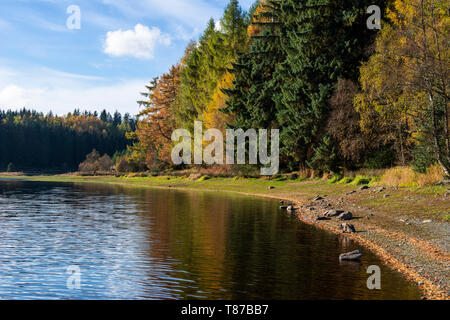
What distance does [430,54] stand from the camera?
27.5 metres

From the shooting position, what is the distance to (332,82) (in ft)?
152

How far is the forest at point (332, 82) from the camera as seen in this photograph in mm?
29453

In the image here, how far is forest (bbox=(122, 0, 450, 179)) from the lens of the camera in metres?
29.5

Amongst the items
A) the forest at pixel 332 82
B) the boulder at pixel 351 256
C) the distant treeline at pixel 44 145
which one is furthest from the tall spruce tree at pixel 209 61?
the distant treeline at pixel 44 145

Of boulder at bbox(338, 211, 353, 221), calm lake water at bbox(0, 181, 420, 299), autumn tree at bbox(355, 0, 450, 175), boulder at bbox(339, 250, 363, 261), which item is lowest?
calm lake water at bbox(0, 181, 420, 299)

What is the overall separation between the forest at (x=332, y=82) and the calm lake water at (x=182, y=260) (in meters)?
11.9

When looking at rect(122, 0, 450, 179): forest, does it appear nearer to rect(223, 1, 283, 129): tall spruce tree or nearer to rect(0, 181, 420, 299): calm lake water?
rect(223, 1, 283, 129): tall spruce tree

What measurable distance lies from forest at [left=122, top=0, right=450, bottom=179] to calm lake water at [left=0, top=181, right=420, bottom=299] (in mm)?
11919

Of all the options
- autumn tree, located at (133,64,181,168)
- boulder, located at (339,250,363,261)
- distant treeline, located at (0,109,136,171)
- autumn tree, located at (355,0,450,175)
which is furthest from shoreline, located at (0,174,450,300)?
distant treeline, located at (0,109,136,171)

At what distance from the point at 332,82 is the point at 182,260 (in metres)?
34.5

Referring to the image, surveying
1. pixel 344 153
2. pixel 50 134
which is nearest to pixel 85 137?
pixel 50 134

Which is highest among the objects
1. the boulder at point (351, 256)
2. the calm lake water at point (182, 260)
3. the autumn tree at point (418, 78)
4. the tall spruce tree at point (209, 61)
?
the tall spruce tree at point (209, 61)

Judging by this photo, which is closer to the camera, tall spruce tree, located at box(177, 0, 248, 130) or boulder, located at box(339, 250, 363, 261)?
boulder, located at box(339, 250, 363, 261)

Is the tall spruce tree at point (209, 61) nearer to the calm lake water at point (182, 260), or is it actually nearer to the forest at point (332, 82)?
the forest at point (332, 82)
